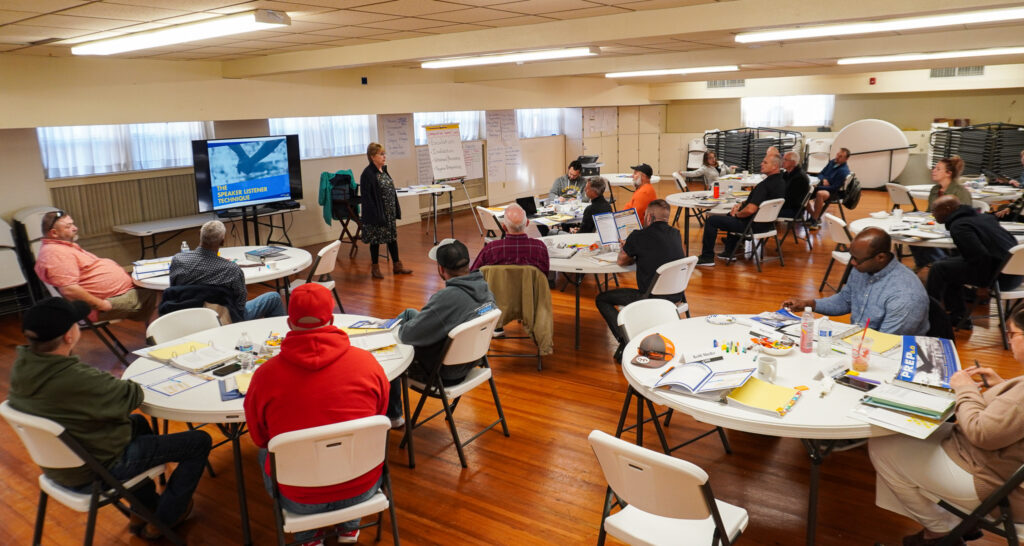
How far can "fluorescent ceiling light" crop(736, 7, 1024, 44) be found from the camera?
16.8 ft

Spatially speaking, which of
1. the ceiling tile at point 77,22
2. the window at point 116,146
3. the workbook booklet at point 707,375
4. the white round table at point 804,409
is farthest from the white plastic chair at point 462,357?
the window at point 116,146

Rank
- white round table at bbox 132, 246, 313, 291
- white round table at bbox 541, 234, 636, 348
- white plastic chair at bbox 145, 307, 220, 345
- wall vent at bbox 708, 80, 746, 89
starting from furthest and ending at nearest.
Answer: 1. wall vent at bbox 708, 80, 746, 89
2. white round table at bbox 541, 234, 636, 348
3. white round table at bbox 132, 246, 313, 291
4. white plastic chair at bbox 145, 307, 220, 345

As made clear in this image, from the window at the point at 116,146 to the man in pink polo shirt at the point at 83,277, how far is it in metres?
2.92

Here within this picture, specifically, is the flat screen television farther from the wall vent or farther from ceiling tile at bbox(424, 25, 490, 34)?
the wall vent

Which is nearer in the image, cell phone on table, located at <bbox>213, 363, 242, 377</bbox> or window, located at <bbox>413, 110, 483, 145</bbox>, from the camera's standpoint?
cell phone on table, located at <bbox>213, 363, 242, 377</bbox>

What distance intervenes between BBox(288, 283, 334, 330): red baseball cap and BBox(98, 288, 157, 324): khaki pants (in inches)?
133

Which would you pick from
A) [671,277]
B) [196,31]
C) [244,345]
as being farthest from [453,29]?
[244,345]

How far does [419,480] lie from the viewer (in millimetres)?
3693

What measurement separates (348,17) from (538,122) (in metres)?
10.5

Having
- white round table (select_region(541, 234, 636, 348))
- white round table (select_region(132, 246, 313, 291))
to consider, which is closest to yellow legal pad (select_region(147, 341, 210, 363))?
white round table (select_region(132, 246, 313, 291))

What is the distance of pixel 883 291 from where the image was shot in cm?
355

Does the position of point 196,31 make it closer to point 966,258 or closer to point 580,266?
point 580,266

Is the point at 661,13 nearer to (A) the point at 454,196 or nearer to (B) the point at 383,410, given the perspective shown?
(B) the point at 383,410

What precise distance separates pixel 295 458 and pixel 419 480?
4.51ft
